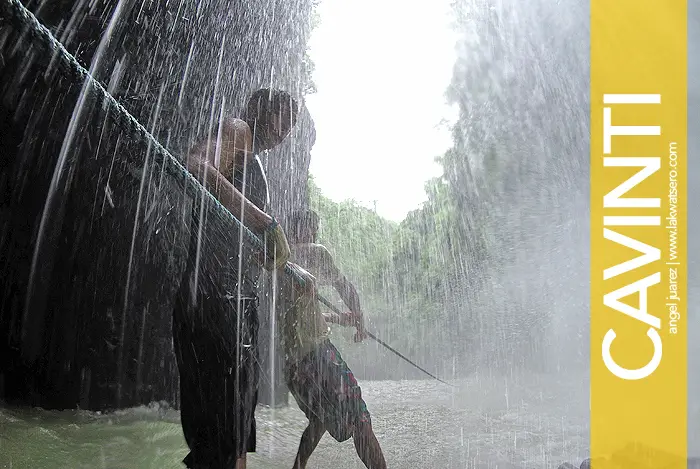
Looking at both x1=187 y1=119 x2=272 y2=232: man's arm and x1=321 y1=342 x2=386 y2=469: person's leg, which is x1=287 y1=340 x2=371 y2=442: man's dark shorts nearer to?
x1=321 y1=342 x2=386 y2=469: person's leg

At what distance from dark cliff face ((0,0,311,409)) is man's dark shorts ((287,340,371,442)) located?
634mm

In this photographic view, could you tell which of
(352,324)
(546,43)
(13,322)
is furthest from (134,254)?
(546,43)

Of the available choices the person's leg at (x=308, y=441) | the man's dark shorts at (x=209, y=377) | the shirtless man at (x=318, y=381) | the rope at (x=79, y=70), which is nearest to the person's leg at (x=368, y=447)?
the shirtless man at (x=318, y=381)

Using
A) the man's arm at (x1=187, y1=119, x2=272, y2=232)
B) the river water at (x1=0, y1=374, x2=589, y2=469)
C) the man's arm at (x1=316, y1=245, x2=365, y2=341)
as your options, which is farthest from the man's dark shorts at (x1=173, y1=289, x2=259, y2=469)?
the river water at (x1=0, y1=374, x2=589, y2=469)

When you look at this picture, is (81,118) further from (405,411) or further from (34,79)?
(405,411)

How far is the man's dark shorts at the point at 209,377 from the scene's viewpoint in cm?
140

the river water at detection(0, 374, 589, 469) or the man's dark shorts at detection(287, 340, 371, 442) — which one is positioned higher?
A: the man's dark shorts at detection(287, 340, 371, 442)

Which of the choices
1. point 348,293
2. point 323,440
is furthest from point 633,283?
point 323,440

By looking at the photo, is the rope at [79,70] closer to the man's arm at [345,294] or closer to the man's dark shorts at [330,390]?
Answer: the man's dark shorts at [330,390]

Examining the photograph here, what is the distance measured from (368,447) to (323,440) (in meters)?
2.36

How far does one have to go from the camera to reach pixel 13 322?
2463 millimetres

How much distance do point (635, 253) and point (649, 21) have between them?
10333mm

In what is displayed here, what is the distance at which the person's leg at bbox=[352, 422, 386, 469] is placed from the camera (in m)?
1.92

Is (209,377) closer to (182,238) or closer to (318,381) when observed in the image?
(318,381)
